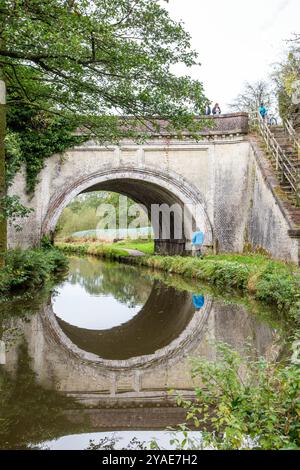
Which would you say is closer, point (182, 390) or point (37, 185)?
point (182, 390)

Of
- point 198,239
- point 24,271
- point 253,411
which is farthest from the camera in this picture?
point 198,239

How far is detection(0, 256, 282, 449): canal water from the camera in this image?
3.89 m

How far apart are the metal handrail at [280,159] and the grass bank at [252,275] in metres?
2.47

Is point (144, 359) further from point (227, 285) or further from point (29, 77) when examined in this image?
point (227, 285)

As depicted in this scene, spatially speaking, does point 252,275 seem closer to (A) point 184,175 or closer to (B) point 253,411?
(A) point 184,175

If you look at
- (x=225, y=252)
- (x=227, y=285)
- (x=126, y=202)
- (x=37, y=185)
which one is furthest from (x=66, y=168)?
(x=126, y=202)

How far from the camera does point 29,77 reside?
8.90 metres

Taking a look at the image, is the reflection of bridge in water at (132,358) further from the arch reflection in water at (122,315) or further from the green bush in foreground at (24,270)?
the green bush in foreground at (24,270)

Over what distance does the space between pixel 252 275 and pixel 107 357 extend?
19.9ft

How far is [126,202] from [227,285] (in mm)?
27607

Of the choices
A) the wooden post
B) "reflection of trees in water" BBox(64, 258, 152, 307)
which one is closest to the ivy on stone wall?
"reflection of trees in water" BBox(64, 258, 152, 307)

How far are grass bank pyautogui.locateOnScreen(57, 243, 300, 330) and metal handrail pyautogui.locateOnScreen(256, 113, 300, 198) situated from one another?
2474 mm

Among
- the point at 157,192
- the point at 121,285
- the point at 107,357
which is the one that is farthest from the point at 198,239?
the point at 107,357

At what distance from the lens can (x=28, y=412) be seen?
13.5 feet
